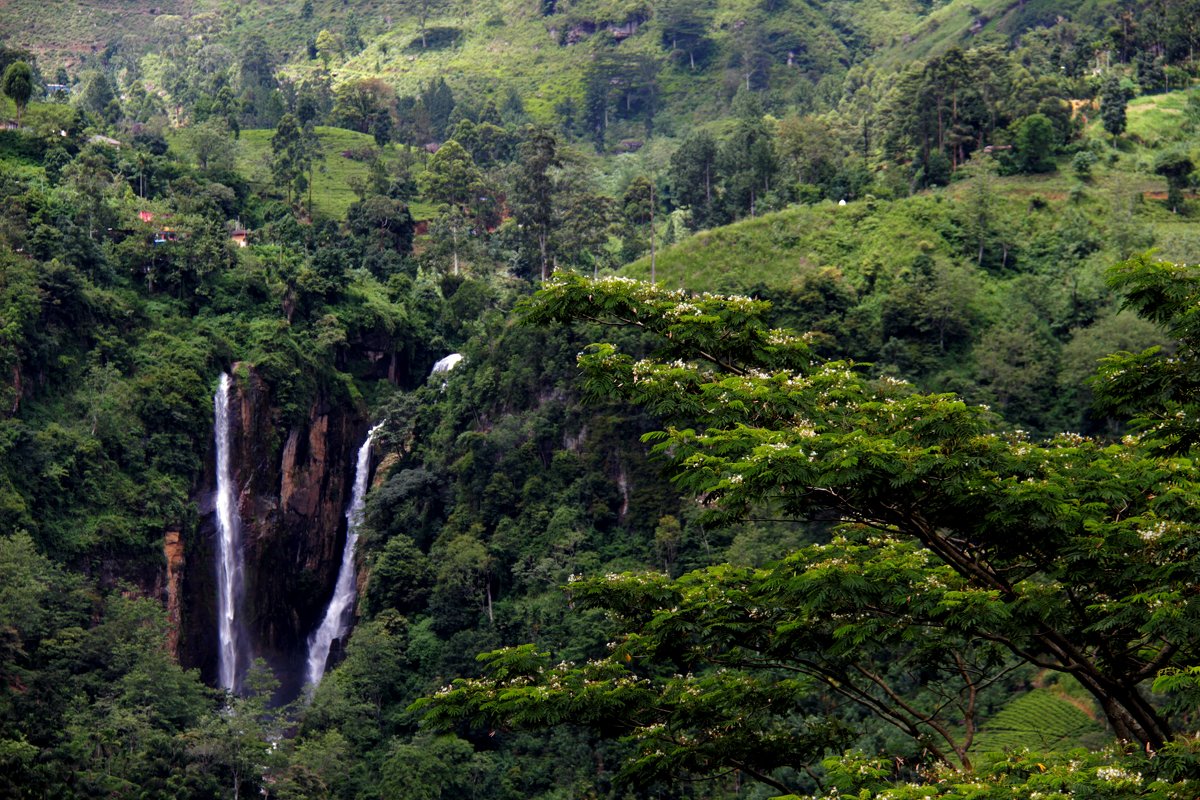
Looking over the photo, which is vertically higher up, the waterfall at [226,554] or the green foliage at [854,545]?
the green foliage at [854,545]

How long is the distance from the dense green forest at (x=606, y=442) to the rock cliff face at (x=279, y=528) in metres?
0.16

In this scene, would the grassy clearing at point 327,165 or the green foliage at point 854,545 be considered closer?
the green foliage at point 854,545

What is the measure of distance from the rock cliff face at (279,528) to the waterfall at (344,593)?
348mm

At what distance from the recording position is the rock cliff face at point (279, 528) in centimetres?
5278

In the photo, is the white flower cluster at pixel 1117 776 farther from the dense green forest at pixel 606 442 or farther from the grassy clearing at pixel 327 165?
the grassy clearing at pixel 327 165

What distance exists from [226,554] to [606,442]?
1459cm

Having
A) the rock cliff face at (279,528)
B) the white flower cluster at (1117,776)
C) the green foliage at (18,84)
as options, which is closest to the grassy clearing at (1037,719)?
the white flower cluster at (1117,776)

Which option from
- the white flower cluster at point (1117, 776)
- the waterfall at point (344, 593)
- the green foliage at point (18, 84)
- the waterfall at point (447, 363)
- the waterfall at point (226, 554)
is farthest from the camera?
the green foliage at point (18, 84)

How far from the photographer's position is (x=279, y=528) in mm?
55469

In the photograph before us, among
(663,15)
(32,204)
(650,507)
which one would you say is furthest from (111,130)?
(663,15)

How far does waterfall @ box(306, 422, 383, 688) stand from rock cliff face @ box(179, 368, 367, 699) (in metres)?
0.35

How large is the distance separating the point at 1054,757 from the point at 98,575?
41.3 metres

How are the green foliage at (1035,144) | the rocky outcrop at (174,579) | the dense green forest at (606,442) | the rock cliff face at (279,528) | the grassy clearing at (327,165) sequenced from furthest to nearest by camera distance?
the grassy clearing at (327,165), the green foliage at (1035,144), the rock cliff face at (279,528), the rocky outcrop at (174,579), the dense green forest at (606,442)

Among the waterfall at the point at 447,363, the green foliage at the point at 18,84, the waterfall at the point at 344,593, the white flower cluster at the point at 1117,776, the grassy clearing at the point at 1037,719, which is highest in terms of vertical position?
the white flower cluster at the point at 1117,776
